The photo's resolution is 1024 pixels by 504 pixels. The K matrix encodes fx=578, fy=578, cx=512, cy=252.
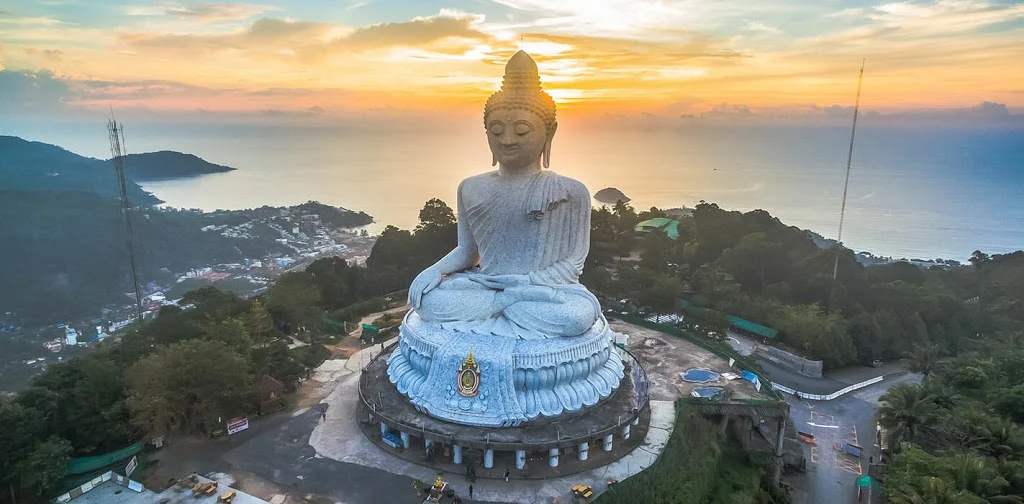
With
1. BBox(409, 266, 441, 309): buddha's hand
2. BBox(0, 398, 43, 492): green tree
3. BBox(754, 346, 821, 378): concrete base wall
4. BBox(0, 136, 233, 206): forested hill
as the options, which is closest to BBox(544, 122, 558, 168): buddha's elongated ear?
BBox(409, 266, 441, 309): buddha's hand

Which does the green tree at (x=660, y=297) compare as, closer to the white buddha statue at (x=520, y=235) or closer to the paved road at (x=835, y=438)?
the paved road at (x=835, y=438)

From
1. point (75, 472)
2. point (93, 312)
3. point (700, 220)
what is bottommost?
point (93, 312)

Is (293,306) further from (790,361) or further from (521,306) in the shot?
(790,361)

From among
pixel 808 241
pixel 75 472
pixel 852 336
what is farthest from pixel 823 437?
pixel 75 472

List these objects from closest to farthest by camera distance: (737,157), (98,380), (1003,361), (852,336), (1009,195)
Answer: (98,380), (1003,361), (852,336), (1009,195), (737,157)

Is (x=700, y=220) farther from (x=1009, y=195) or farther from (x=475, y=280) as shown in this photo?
(x=1009, y=195)

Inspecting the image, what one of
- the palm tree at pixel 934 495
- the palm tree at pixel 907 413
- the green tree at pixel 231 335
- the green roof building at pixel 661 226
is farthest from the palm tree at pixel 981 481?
the green roof building at pixel 661 226
